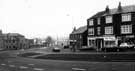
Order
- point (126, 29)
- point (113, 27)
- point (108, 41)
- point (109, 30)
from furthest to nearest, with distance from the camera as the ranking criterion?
point (108, 41), point (109, 30), point (113, 27), point (126, 29)

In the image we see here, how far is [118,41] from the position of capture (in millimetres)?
46125

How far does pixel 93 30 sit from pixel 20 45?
60689mm

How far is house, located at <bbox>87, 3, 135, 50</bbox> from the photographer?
43.7 m

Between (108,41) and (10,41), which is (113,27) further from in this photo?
(10,41)

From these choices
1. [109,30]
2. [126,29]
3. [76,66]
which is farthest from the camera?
[109,30]

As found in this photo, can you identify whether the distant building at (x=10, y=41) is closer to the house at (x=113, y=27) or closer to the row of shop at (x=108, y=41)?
the row of shop at (x=108, y=41)

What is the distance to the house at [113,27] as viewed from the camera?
143ft

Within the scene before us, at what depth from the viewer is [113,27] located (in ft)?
155

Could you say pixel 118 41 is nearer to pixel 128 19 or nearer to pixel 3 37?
pixel 128 19

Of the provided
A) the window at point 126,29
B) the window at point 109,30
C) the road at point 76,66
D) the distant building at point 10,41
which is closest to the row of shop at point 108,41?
the window at point 126,29

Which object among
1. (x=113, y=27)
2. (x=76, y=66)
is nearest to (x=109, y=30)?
(x=113, y=27)

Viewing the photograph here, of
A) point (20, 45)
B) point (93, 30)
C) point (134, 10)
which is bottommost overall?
point (20, 45)

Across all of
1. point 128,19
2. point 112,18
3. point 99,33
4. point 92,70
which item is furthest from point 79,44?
point 92,70

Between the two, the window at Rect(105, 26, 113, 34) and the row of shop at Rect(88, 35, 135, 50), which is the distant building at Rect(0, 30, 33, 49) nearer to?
the row of shop at Rect(88, 35, 135, 50)
